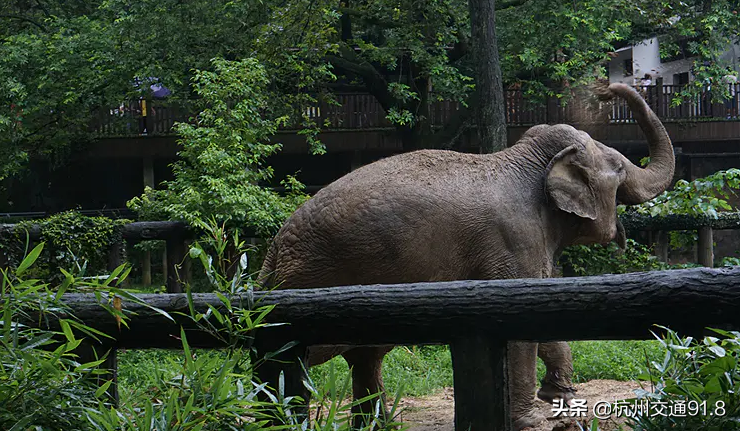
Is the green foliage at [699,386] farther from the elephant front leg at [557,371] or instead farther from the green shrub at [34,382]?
the elephant front leg at [557,371]

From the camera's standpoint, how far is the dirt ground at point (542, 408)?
5.56 meters

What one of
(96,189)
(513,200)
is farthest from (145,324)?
(96,189)

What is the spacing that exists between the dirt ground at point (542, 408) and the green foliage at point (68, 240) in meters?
4.49

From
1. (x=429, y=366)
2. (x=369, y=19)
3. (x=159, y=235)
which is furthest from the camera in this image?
(x=369, y=19)

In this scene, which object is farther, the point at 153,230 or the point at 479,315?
the point at 153,230

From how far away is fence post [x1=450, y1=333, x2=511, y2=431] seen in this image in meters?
3.04

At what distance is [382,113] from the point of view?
20078 mm

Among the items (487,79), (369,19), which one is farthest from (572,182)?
(369,19)

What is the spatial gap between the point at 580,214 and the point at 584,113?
82.1 inches

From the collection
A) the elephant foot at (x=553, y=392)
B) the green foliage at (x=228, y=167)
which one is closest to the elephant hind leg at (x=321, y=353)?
the elephant foot at (x=553, y=392)

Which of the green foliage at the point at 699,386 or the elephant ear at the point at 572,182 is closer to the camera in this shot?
the green foliage at the point at 699,386

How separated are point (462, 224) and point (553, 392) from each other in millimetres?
1584

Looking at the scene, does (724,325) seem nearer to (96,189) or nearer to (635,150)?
(635,150)

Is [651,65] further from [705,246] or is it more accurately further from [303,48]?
[705,246]
